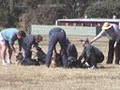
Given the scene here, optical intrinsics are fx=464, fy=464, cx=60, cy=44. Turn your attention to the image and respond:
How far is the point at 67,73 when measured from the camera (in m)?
12.9

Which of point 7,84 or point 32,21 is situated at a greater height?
point 7,84

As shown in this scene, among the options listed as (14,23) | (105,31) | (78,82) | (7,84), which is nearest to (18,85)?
(7,84)

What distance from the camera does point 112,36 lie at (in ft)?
52.2

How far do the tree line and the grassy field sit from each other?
52569 millimetres

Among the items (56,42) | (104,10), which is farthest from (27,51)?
(104,10)

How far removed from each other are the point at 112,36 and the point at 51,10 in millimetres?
59219

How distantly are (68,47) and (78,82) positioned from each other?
11.7ft

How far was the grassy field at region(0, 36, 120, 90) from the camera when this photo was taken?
33.9 ft

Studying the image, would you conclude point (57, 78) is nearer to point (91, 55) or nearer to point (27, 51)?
point (91, 55)

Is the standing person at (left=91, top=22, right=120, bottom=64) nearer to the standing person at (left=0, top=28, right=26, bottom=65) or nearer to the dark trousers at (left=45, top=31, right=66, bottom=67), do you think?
the dark trousers at (left=45, top=31, right=66, bottom=67)

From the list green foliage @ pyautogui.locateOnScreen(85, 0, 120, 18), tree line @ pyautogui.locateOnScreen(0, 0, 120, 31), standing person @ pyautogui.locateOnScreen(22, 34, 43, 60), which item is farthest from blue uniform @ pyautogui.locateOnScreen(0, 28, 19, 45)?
green foliage @ pyautogui.locateOnScreen(85, 0, 120, 18)

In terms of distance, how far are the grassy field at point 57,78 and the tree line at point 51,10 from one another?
5257 centimetres

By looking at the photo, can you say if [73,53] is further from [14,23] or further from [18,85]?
[14,23]

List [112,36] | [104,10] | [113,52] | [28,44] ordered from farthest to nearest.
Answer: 1. [104,10]
2. [113,52]
3. [112,36]
4. [28,44]
